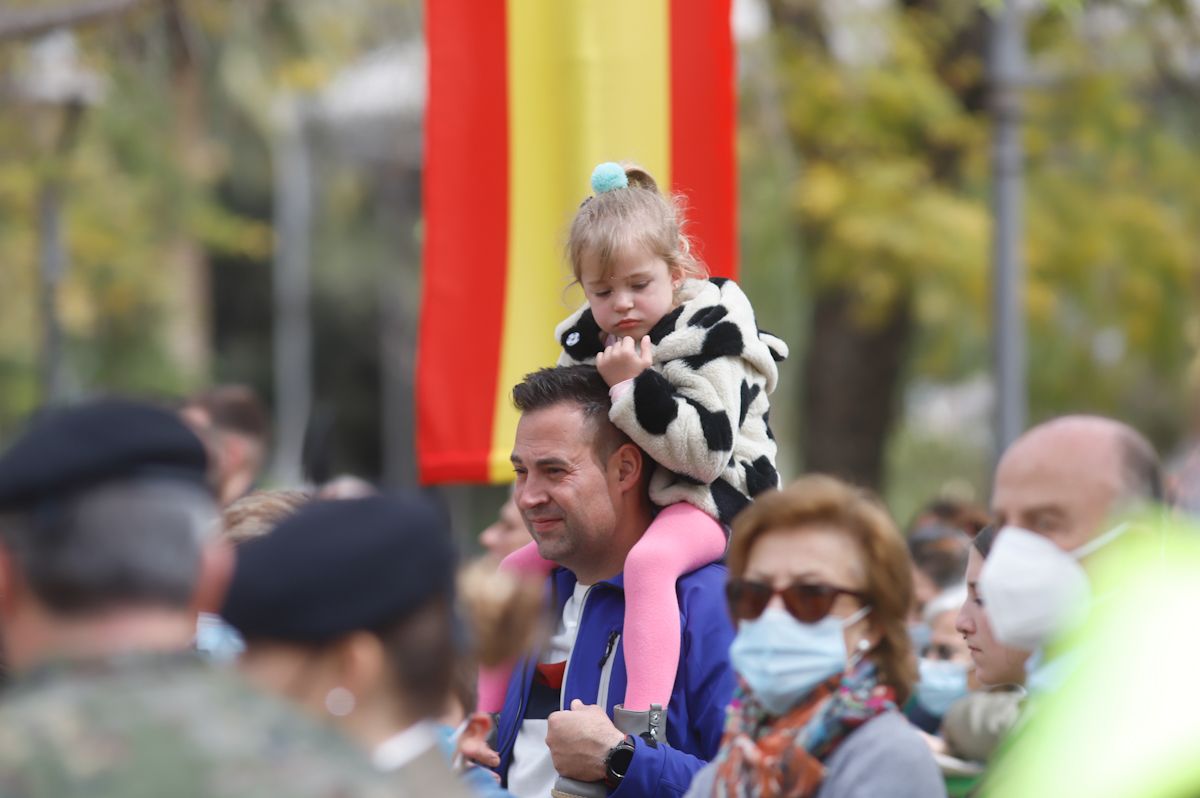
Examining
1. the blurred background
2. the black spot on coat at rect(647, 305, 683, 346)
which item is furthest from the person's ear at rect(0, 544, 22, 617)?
the blurred background

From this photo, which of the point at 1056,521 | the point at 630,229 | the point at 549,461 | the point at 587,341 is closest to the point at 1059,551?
the point at 1056,521

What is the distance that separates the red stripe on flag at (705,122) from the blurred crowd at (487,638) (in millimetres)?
2153

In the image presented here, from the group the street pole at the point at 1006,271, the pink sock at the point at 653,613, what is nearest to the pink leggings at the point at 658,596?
the pink sock at the point at 653,613

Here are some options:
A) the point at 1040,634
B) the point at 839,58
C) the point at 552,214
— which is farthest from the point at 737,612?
the point at 839,58

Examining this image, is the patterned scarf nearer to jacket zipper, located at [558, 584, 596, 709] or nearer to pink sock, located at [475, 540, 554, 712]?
jacket zipper, located at [558, 584, 596, 709]

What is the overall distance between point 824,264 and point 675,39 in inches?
250

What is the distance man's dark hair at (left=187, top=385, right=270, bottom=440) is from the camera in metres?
8.63

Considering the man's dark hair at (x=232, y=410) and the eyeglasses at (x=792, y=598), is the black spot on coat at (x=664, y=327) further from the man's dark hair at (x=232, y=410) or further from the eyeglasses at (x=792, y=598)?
the man's dark hair at (x=232, y=410)

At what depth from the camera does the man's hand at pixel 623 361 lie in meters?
4.37

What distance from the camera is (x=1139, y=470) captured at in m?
3.48

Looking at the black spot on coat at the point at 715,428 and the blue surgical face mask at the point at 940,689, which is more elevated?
the black spot on coat at the point at 715,428

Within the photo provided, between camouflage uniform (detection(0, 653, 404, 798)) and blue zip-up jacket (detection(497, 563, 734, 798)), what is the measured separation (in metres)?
1.60

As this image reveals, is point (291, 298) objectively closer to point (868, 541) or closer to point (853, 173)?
point (853, 173)

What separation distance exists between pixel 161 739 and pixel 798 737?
4.19 feet
